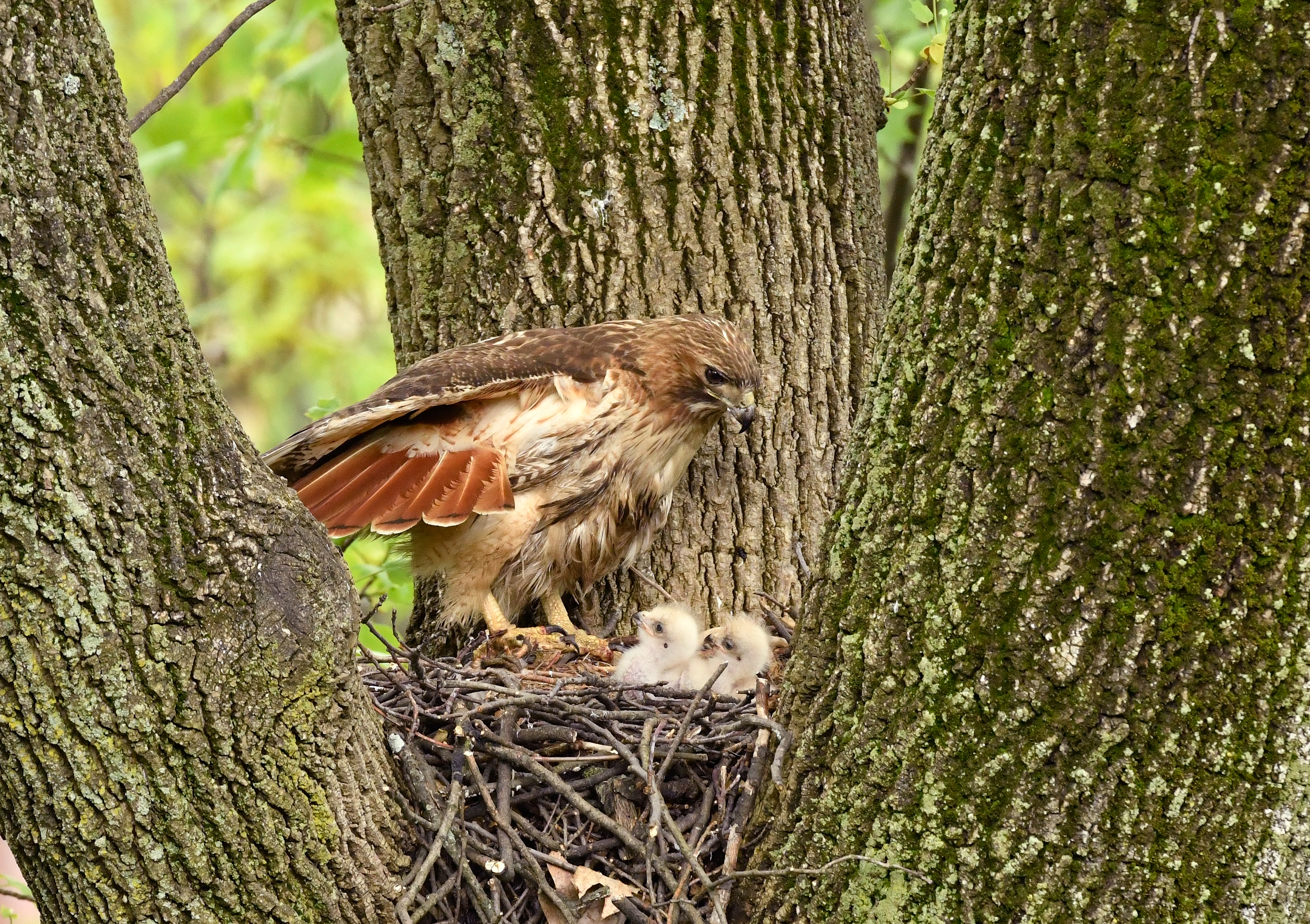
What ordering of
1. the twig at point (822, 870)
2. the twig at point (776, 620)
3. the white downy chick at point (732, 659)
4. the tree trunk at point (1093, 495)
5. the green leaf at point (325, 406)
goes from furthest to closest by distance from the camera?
the green leaf at point (325, 406) < the twig at point (776, 620) < the white downy chick at point (732, 659) < the twig at point (822, 870) < the tree trunk at point (1093, 495)

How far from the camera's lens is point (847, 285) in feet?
13.0

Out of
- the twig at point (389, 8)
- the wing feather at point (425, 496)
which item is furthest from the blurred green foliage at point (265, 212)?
the twig at point (389, 8)

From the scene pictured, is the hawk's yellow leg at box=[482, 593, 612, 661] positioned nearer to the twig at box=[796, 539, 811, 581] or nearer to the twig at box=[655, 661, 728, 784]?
the twig at box=[796, 539, 811, 581]

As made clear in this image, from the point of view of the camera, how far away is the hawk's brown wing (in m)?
3.76

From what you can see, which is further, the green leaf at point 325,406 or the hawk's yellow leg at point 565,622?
the green leaf at point 325,406

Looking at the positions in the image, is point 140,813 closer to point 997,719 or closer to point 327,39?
point 997,719

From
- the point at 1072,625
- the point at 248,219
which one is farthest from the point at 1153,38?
the point at 248,219

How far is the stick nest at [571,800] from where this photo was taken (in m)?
2.54

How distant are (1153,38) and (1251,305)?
0.40 metres

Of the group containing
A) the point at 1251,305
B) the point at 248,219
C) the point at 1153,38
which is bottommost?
the point at 248,219

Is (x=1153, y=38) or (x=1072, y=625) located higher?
(x=1153, y=38)

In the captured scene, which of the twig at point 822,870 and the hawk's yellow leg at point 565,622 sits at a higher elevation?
the twig at point 822,870

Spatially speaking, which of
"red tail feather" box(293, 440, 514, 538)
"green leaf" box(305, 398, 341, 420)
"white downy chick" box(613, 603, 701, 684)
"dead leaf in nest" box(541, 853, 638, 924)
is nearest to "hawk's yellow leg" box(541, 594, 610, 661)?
"white downy chick" box(613, 603, 701, 684)

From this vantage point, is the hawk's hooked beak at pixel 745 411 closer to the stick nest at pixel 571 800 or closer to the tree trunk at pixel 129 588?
the stick nest at pixel 571 800
